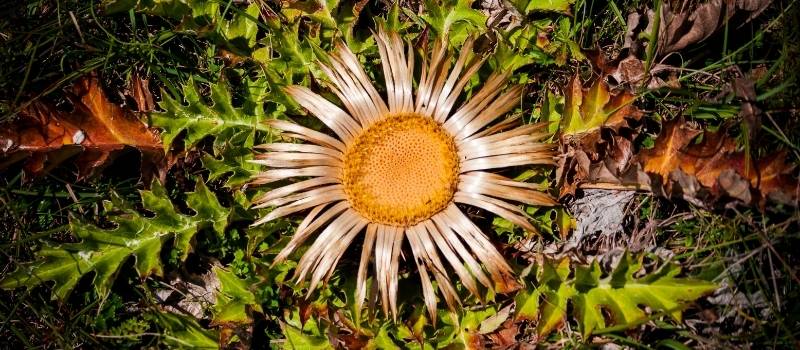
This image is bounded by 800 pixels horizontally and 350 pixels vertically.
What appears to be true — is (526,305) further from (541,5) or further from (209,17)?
(209,17)

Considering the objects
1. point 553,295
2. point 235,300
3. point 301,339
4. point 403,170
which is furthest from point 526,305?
point 235,300

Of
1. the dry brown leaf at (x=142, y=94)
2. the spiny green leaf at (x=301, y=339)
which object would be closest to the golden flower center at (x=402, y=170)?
the spiny green leaf at (x=301, y=339)

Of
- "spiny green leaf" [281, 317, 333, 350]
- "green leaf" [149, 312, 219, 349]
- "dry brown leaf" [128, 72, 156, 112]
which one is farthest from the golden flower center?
"dry brown leaf" [128, 72, 156, 112]

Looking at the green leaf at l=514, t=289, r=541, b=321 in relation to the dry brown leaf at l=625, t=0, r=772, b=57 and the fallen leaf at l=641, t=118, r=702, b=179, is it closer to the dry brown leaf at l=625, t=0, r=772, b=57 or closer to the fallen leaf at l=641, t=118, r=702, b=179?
the fallen leaf at l=641, t=118, r=702, b=179

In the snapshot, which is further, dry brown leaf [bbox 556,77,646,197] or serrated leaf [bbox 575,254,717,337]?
dry brown leaf [bbox 556,77,646,197]

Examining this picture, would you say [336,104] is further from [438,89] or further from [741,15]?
[741,15]

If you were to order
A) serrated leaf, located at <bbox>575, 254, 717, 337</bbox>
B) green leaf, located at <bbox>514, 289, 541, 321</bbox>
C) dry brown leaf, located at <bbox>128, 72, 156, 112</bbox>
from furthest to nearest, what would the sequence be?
dry brown leaf, located at <bbox>128, 72, 156, 112</bbox>
green leaf, located at <bbox>514, 289, 541, 321</bbox>
serrated leaf, located at <bbox>575, 254, 717, 337</bbox>

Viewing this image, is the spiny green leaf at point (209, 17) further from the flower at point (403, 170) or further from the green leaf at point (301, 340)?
the green leaf at point (301, 340)
